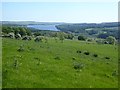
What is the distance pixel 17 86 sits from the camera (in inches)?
746

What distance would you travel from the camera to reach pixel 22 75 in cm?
2188

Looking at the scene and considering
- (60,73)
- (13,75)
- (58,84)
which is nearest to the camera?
(58,84)

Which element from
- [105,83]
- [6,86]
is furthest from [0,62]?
[105,83]

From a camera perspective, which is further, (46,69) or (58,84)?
(46,69)

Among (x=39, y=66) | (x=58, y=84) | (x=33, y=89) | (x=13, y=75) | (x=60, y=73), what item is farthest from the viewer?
(x=39, y=66)

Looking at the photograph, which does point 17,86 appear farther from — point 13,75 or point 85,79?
point 85,79

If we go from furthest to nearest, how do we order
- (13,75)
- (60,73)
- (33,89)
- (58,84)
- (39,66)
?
(39,66) < (60,73) < (13,75) < (58,84) < (33,89)

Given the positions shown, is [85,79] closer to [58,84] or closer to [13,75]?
[58,84]

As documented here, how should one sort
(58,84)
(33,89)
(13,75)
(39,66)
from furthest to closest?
(39,66), (13,75), (58,84), (33,89)

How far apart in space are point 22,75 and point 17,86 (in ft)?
9.69

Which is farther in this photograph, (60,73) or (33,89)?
(60,73)

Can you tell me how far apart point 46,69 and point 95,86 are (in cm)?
561

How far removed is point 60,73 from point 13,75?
4279 millimetres

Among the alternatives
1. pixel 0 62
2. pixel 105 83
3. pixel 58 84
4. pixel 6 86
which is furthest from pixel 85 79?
pixel 0 62
